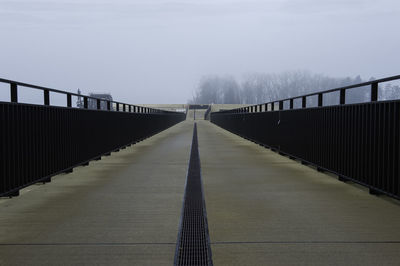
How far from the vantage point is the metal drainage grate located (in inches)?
129

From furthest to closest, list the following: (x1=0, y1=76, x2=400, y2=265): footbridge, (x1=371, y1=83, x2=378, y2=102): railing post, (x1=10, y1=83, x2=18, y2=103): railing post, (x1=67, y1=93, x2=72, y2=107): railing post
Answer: (x1=67, y1=93, x2=72, y2=107): railing post, (x1=371, y1=83, x2=378, y2=102): railing post, (x1=10, y1=83, x2=18, y2=103): railing post, (x1=0, y1=76, x2=400, y2=265): footbridge

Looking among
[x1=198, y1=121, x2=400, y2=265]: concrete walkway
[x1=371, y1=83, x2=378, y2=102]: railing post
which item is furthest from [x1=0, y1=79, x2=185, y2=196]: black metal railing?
[x1=371, y1=83, x2=378, y2=102]: railing post

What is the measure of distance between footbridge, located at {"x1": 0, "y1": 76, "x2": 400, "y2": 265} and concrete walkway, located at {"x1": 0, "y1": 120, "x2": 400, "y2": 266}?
17 mm

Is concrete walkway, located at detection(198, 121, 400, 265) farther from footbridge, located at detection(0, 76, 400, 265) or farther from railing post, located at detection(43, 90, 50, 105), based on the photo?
railing post, located at detection(43, 90, 50, 105)

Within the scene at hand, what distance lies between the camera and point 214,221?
14.2 feet

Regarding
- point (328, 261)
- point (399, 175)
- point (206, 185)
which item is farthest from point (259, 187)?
point (328, 261)

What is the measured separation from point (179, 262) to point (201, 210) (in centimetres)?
169

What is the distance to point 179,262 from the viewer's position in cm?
319

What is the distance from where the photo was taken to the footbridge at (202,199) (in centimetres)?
340

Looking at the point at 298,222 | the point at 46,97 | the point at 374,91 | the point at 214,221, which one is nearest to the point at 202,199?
the point at 214,221

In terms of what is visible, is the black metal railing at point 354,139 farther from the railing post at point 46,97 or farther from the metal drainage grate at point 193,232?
the railing post at point 46,97

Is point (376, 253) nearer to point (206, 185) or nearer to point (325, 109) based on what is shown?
point (206, 185)

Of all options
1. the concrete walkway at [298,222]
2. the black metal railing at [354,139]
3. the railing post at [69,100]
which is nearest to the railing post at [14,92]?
the railing post at [69,100]

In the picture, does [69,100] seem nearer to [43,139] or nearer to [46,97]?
[46,97]
